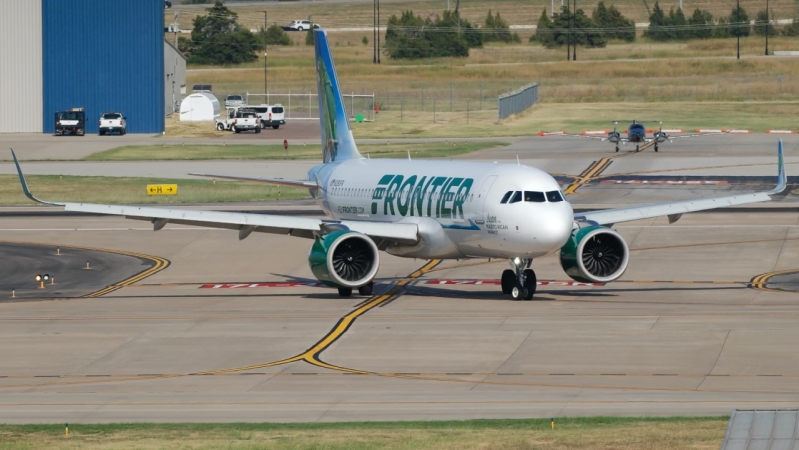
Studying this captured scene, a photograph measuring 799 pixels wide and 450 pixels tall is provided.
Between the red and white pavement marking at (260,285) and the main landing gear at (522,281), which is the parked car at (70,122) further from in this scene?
the main landing gear at (522,281)

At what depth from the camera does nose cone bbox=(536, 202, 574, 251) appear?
3988 cm

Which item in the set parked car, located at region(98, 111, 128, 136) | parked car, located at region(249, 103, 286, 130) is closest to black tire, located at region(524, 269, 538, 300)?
parked car, located at region(98, 111, 128, 136)

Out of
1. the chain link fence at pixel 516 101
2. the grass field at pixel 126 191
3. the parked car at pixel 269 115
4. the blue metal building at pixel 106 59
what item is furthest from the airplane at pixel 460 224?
the parked car at pixel 269 115

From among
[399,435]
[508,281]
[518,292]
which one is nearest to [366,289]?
[508,281]

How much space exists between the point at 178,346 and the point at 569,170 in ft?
189

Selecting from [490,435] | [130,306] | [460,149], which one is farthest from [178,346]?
[460,149]

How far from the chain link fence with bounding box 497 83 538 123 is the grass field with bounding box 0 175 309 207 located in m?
50.4

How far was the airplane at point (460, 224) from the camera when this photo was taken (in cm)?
4075

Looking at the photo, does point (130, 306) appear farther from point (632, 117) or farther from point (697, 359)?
Answer: point (632, 117)

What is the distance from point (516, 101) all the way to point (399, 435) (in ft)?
389

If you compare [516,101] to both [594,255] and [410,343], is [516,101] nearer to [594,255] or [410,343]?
[594,255]

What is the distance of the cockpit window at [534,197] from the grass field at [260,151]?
57.1 metres

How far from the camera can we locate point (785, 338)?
1340 inches

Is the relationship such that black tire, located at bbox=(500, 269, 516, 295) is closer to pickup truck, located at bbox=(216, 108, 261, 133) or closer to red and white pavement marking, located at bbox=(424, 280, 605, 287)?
red and white pavement marking, located at bbox=(424, 280, 605, 287)
